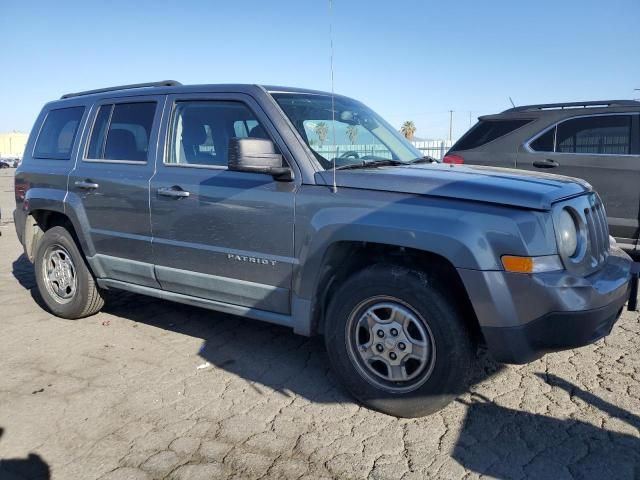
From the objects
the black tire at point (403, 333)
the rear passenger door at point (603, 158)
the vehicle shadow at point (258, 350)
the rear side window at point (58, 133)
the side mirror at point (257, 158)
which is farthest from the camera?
the rear passenger door at point (603, 158)

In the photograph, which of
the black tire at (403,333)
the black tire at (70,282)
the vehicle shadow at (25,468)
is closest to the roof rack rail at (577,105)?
the black tire at (403,333)

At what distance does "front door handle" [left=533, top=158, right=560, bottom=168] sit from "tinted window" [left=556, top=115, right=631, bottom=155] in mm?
193

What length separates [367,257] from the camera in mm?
3260

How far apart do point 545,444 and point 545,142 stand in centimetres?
424

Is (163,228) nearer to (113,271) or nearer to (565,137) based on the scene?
(113,271)

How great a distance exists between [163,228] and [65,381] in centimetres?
126

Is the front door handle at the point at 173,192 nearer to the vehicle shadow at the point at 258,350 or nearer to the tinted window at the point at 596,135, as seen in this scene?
the vehicle shadow at the point at 258,350

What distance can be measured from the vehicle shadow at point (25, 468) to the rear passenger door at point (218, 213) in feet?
4.88

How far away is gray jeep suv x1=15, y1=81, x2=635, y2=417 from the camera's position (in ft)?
8.84

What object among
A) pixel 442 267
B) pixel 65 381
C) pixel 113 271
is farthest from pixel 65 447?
pixel 442 267

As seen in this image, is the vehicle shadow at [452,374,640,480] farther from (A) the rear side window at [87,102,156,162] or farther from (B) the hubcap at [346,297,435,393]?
(A) the rear side window at [87,102,156,162]

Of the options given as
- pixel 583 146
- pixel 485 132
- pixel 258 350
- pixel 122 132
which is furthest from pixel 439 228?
pixel 485 132

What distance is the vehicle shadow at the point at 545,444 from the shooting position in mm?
2553

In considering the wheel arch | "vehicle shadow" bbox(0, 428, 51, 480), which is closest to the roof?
the wheel arch
